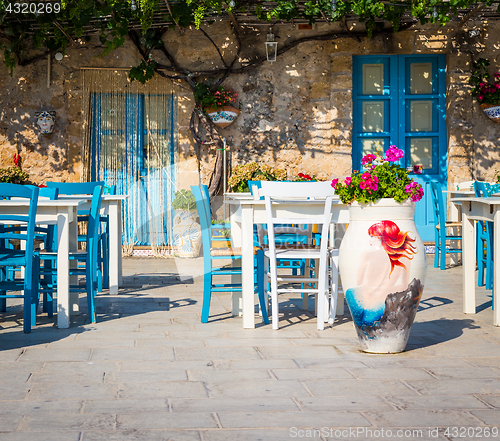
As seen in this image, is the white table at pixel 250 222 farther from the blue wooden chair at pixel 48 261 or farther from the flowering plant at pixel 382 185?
the blue wooden chair at pixel 48 261

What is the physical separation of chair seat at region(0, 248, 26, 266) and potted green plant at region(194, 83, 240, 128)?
15.1ft

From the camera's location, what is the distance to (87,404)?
7.68 feet

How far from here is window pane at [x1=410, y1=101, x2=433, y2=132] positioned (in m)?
8.47

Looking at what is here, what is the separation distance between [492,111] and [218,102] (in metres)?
3.64

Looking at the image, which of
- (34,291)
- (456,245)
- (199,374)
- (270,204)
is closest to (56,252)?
(34,291)

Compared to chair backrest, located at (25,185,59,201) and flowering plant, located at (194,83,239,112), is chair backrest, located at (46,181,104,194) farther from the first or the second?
flowering plant, located at (194,83,239,112)

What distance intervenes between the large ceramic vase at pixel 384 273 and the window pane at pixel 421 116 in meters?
5.65

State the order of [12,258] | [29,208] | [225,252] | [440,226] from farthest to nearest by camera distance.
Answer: [440,226], [225,252], [12,258], [29,208]

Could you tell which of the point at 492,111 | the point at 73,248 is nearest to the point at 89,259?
the point at 73,248

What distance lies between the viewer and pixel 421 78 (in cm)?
846

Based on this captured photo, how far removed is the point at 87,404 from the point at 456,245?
6.45 m

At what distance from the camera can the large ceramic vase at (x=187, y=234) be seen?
7945 millimetres

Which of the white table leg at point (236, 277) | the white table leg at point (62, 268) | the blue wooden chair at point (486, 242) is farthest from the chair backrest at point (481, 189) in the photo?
the white table leg at point (62, 268)

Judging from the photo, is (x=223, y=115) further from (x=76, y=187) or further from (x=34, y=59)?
(x=76, y=187)
